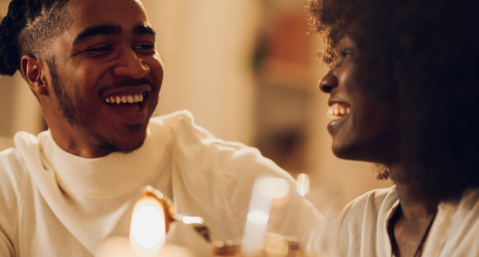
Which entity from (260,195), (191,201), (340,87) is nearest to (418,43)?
(340,87)

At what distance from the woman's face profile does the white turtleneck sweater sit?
0.45 m

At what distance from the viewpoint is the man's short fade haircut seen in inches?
48.7

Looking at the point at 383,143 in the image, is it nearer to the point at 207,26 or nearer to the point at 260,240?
the point at 260,240

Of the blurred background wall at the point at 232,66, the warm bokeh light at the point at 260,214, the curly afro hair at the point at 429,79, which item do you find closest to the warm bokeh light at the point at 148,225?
the warm bokeh light at the point at 260,214

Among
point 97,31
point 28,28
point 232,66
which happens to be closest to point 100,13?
point 97,31

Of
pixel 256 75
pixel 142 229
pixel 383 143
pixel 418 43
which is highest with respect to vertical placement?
pixel 256 75

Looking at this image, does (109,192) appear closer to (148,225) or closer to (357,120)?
(148,225)

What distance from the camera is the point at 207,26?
2496 mm

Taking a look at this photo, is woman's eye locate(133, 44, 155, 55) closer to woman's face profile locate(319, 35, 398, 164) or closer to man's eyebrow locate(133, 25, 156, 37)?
man's eyebrow locate(133, 25, 156, 37)

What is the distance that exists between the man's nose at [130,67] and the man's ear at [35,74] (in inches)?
10.1

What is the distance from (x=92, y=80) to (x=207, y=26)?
1401mm

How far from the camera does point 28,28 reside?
1.31m

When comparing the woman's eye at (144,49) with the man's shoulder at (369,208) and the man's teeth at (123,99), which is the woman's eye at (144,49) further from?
the man's shoulder at (369,208)

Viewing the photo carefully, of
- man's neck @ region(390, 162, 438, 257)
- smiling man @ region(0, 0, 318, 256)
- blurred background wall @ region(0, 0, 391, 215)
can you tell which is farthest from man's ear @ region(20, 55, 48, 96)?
blurred background wall @ region(0, 0, 391, 215)
